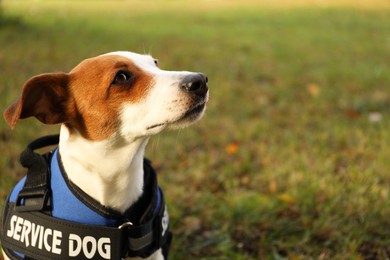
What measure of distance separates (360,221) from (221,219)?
904 millimetres

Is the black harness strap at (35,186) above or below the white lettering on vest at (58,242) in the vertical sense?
above

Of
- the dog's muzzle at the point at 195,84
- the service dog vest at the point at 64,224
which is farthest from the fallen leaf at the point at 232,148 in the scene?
the dog's muzzle at the point at 195,84

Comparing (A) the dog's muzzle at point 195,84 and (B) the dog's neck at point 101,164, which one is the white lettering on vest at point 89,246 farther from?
(A) the dog's muzzle at point 195,84

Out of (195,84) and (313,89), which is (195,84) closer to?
(195,84)

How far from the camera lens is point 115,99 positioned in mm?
1951

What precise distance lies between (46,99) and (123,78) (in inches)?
13.8

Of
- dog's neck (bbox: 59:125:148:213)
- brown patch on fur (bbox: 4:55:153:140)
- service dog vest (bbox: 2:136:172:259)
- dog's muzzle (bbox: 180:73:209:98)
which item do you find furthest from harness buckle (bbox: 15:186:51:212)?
dog's muzzle (bbox: 180:73:209:98)

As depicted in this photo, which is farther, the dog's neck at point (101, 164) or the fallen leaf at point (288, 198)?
the fallen leaf at point (288, 198)

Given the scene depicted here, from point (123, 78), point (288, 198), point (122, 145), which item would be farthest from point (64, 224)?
point (288, 198)

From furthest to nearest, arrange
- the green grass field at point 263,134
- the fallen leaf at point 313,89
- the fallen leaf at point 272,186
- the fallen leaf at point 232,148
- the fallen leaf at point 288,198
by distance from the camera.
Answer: the fallen leaf at point 313,89 < the fallen leaf at point 232,148 < the fallen leaf at point 272,186 < the fallen leaf at point 288,198 < the green grass field at point 263,134

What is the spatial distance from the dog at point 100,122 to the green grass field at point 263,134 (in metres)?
0.93

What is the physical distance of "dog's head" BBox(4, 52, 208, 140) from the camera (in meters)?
1.91

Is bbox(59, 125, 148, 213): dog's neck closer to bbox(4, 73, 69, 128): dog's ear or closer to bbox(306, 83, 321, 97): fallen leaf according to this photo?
bbox(4, 73, 69, 128): dog's ear

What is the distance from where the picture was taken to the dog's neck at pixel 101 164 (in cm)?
194
